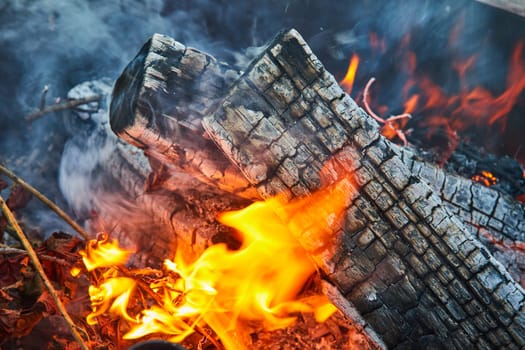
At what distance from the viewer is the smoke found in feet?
14.2

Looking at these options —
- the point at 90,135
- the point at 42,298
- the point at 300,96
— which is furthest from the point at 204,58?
the point at 90,135

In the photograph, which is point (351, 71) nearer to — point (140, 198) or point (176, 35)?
point (176, 35)

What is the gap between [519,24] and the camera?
4152 mm

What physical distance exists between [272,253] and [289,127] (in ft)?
2.86

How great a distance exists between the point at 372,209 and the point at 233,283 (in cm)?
106

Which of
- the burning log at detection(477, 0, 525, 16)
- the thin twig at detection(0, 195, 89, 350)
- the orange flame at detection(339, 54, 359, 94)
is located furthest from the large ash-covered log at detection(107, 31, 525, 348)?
the burning log at detection(477, 0, 525, 16)

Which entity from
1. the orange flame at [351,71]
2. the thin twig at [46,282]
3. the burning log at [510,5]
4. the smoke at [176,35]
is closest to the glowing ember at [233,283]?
the thin twig at [46,282]

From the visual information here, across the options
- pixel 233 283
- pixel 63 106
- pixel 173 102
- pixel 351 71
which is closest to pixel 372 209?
pixel 233 283

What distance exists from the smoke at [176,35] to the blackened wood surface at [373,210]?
227 cm

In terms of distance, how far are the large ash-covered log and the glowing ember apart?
21cm

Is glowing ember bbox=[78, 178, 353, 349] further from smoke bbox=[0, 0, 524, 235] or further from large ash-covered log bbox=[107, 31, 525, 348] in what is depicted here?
smoke bbox=[0, 0, 524, 235]

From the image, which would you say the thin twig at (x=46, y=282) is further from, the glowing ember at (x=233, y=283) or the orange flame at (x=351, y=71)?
the orange flame at (x=351, y=71)

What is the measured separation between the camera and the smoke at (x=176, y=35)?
4.32 m

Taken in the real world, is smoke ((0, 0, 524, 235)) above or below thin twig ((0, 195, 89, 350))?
above
